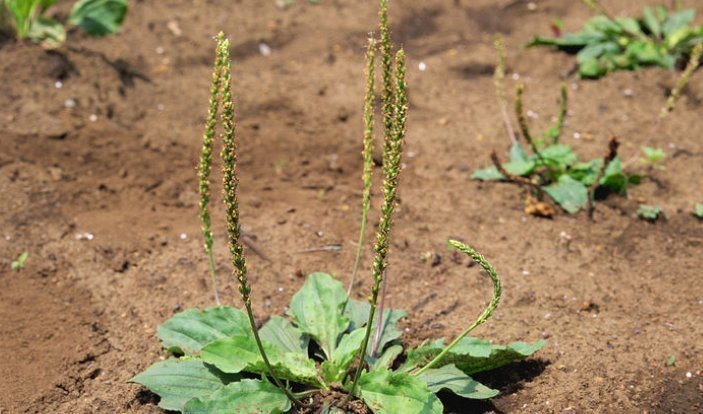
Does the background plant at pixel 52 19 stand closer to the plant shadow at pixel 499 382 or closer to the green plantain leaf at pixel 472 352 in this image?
the green plantain leaf at pixel 472 352

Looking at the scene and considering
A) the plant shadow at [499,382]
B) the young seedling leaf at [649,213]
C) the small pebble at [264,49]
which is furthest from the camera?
the small pebble at [264,49]

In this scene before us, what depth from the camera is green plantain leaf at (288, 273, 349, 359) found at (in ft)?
13.3

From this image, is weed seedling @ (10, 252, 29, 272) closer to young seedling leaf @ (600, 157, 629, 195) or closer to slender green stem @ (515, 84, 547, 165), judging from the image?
slender green stem @ (515, 84, 547, 165)

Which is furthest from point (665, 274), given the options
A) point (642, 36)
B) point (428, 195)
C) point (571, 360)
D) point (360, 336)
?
point (642, 36)

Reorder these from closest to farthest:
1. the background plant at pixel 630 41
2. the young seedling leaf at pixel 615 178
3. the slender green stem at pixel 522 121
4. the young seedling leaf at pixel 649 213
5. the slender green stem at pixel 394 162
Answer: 1. the slender green stem at pixel 394 162
2. the slender green stem at pixel 522 121
3. the young seedling leaf at pixel 649 213
4. the young seedling leaf at pixel 615 178
5. the background plant at pixel 630 41

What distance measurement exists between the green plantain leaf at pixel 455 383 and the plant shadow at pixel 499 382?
0.31 ft

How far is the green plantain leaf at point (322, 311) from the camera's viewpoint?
4.05 m

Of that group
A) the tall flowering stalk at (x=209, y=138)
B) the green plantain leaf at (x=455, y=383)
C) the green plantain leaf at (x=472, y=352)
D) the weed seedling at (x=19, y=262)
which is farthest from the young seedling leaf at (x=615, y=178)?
the weed seedling at (x=19, y=262)

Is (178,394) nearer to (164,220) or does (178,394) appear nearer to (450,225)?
(164,220)

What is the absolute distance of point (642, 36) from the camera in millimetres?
7512

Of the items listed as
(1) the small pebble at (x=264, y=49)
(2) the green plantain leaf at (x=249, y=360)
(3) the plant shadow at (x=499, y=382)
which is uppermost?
(1) the small pebble at (x=264, y=49)

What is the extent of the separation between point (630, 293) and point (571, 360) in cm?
81

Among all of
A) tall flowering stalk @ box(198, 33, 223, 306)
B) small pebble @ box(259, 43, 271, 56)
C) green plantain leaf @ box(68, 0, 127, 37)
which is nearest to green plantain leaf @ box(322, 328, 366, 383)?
tall flowering stalk @ box(198, 33, 223, 306)

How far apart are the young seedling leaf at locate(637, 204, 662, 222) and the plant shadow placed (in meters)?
1.75
